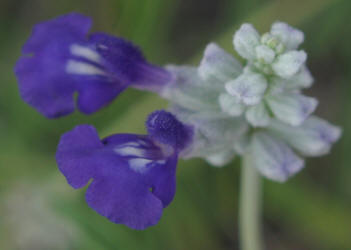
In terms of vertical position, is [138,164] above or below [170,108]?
below

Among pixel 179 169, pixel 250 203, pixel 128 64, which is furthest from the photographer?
pixel 179 169

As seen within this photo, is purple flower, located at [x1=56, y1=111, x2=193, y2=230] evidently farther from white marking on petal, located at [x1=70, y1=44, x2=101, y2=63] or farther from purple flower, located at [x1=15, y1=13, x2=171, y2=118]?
white marking on petal, located at [x1=70, y1=44, x2=101, y2=63]

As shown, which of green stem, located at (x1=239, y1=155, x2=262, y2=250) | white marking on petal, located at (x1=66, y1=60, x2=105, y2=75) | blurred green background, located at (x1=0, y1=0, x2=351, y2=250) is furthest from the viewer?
blurred green background, located at (x1=0, y1=0, x2=351, y2=250)

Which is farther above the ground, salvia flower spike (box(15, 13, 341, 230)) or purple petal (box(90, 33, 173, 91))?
purple petal (box(90, 33, 173, 91))

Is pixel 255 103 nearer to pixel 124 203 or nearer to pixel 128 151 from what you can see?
pixel 128 151

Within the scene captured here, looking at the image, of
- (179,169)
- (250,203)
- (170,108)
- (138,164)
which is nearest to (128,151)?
(138,164)

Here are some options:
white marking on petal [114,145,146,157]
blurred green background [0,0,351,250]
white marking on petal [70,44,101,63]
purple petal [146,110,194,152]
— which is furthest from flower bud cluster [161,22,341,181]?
blurred green background [0,0,351,250]
